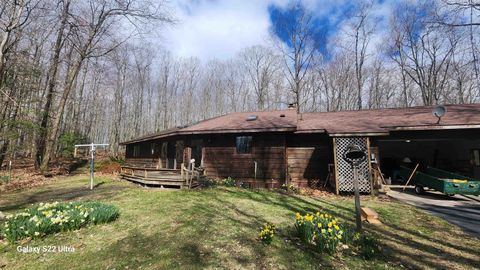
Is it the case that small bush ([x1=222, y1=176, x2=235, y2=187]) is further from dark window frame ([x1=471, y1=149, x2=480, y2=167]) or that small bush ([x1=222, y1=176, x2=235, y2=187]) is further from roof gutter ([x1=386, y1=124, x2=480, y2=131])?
dark window frame ([x1=471, y1=149, x2=480, y2=167])

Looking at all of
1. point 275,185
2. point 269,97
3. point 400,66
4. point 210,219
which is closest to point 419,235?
point 210,219

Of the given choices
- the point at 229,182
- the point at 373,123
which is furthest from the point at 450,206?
the point at 229,182

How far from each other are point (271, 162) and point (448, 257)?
29.0 feet

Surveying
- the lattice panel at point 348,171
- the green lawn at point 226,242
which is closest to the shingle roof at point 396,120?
the lattice panel at point 348,171

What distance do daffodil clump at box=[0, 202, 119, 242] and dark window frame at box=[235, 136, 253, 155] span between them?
7992 millimetres

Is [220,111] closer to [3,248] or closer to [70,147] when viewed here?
[70,147]

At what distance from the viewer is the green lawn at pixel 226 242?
466 centimetres

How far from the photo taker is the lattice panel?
37.3 ft

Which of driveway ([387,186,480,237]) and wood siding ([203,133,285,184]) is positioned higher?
wood siding ([203,133,285,184])

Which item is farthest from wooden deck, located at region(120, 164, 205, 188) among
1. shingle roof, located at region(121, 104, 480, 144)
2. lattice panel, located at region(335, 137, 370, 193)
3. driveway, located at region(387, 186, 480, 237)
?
driveway, located at region(387, 186, 480, 237)

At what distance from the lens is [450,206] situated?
30.3 ft

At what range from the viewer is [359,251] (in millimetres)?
5129

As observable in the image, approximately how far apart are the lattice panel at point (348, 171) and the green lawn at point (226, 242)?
2108 mm

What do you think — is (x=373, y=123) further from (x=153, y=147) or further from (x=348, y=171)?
(x=153, y=147)
